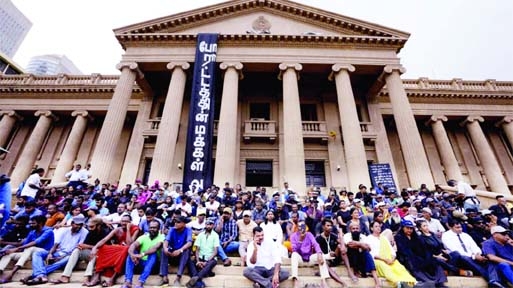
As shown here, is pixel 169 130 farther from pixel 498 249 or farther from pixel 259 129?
pixel 498 249

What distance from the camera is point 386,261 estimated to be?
531cm

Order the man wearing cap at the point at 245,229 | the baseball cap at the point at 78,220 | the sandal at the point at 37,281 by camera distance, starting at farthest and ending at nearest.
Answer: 1. the man wearing cap at the point at 245,229
2. the baseball cap at the point at 78,220
3. the sandal at the point at 37,281

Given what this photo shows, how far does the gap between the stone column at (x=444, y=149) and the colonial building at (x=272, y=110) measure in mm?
79

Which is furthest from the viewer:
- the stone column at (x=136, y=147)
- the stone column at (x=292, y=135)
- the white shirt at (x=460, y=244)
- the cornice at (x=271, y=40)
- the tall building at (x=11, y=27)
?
the tall building at (x=11, y=27)

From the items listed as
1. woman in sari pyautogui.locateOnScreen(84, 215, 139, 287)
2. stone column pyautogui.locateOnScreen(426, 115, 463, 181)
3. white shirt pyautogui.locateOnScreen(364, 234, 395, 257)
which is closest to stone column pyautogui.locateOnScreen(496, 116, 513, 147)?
stone column pyautogui.locateOnScreen(426, 115, 463, 181)

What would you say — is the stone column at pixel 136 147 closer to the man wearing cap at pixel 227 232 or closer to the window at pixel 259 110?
the window at pixel 259 110

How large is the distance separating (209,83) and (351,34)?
9366 mm

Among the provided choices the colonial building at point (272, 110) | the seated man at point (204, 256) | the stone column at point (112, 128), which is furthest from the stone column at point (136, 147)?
the seated man at point (204, 256)

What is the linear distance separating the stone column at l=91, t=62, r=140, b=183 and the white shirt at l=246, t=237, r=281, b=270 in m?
9.99

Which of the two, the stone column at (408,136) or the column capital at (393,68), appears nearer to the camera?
the stone column at (408,136)

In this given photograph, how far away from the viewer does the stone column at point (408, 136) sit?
505 inches

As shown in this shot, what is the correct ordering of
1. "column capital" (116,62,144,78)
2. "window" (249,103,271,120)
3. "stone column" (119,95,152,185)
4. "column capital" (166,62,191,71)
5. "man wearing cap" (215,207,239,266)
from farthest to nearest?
"window" (249,103,271,120), "column capital" (166,62,191,71), "column capital" (116,62,144,78), "stone column" (119,95,152,185), "man wearing cap" (215,207,239,266)

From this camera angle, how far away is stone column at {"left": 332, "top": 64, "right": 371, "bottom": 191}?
12859 millimetres

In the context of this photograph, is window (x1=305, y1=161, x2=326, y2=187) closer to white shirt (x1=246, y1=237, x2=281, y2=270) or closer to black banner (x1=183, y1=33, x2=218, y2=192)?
black banner (x1=183, y1=33, x2=218, y2=192)
